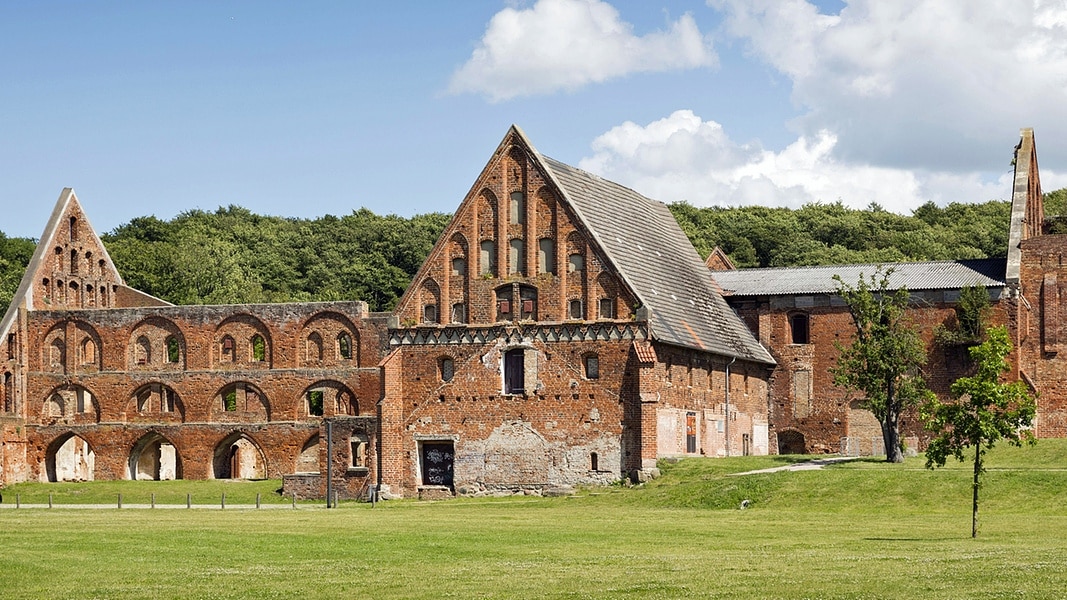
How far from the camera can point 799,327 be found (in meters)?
65.1

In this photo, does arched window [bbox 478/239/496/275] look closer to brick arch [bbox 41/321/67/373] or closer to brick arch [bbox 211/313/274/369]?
brick arch [bbox 211/313/274/369]

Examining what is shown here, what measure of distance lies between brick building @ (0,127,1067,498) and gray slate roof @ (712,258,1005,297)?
135 mm

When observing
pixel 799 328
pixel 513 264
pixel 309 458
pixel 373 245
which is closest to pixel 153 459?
pixel 309 458

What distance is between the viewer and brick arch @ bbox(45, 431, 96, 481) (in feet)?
232

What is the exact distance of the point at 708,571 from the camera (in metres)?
24.2

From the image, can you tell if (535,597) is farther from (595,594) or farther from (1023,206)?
(1023,206)

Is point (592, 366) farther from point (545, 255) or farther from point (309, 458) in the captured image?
point (309, 458)


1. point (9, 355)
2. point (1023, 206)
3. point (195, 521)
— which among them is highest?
point (1023, 206)

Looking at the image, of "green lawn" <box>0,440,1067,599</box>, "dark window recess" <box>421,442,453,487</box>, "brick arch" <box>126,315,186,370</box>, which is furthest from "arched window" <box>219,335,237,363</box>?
"green lawn" <box>0,440,1067,599</box>

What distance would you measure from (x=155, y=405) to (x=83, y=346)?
438 centimetres

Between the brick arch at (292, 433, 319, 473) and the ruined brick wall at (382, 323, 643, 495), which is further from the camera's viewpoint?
the brick arch at (292, 433, 319, 473)

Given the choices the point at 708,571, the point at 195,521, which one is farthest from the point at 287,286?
the point at 708,571

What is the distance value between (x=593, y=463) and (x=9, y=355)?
99.8ft

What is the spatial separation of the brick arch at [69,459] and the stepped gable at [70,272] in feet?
18.9
